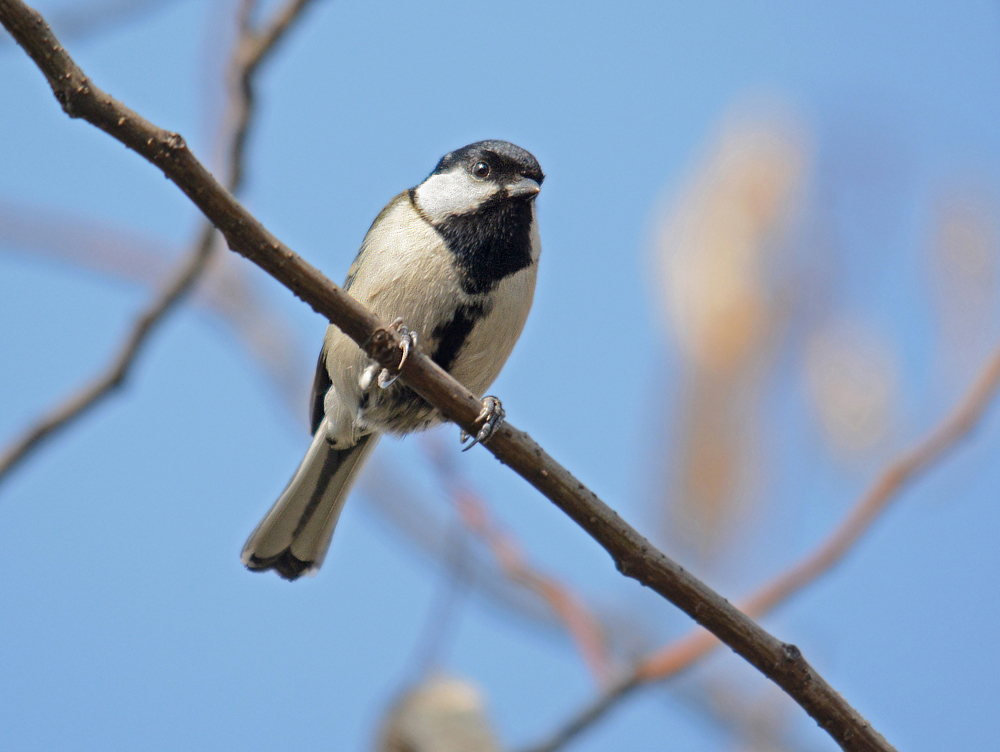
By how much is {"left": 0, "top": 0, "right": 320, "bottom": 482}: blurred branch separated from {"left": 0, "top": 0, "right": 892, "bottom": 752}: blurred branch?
112 centimetres

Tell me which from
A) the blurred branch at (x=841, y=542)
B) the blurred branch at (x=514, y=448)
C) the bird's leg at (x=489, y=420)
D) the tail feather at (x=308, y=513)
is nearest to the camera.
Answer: the blurred branch at (x=514, y=448)

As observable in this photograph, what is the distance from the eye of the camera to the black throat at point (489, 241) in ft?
10.1

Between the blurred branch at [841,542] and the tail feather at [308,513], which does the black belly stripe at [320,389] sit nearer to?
the tail feather at [308,513]

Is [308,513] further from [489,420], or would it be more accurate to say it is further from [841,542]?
[841,542]

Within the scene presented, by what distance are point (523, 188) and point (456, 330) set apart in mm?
564

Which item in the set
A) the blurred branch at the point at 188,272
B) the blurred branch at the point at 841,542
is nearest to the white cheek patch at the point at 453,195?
the blurred branch at the point at 188,272

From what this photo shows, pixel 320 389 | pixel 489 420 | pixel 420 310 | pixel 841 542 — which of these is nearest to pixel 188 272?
pixel 320 389

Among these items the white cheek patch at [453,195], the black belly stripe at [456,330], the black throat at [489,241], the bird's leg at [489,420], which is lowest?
the bird's leg at [489,420]

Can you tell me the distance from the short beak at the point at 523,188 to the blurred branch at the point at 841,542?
145cm

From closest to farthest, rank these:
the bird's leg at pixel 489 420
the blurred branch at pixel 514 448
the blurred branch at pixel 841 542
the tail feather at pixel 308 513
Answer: the blurred branch at pixel 514 448, the bird's leg at pixel 489 420, the blurred branch at pixel 841 542, the tail feather at pixel 308 513

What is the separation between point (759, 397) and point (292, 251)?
7579mm

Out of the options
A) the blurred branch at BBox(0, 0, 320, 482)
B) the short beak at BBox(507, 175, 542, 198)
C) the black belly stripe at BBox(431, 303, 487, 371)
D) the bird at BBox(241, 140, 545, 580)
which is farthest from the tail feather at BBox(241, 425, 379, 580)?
the short beak at BBox(507, 175, 542, 198)

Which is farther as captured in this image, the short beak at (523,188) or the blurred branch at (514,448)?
the short beak at (523,188)

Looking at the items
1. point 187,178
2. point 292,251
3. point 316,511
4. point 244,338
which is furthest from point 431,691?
point 244,338
